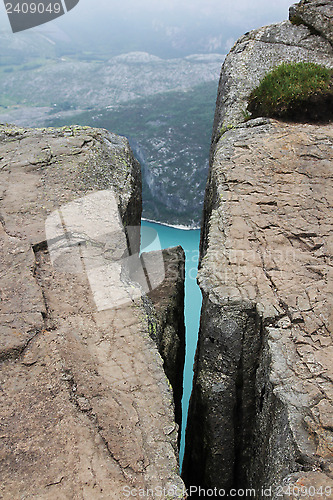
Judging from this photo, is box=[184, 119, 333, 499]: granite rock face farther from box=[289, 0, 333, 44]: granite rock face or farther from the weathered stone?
box=[289, 0, 333, 44]: granite rock face

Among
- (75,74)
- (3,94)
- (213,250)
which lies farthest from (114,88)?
(213,250)

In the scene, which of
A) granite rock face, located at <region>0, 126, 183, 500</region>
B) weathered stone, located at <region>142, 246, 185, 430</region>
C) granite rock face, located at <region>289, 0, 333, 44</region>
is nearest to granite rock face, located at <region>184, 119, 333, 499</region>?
weathered stone, located at <region>142, 246, 185, 430</region>

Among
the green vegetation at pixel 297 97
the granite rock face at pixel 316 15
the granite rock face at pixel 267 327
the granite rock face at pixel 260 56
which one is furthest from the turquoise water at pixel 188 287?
the granite rock face at pixel 316 15

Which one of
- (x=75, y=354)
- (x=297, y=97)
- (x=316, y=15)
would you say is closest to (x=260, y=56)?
(x=316, y=15)

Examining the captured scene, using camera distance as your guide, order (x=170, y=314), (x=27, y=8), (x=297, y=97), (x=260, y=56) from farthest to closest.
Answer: (x=260, y=56) → (x=27, y=8) → (x=297, y=97) → (x=170, y=314)

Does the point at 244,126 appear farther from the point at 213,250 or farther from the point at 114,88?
the point at 114,88

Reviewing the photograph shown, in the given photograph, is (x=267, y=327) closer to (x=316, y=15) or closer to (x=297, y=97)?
(x=297, y=97)

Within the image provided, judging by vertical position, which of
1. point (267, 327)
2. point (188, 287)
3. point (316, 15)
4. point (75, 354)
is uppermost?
point (316, 15)

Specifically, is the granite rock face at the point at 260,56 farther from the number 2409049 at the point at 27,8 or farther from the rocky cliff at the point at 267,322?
the number 2409049 at the point at 27,8
